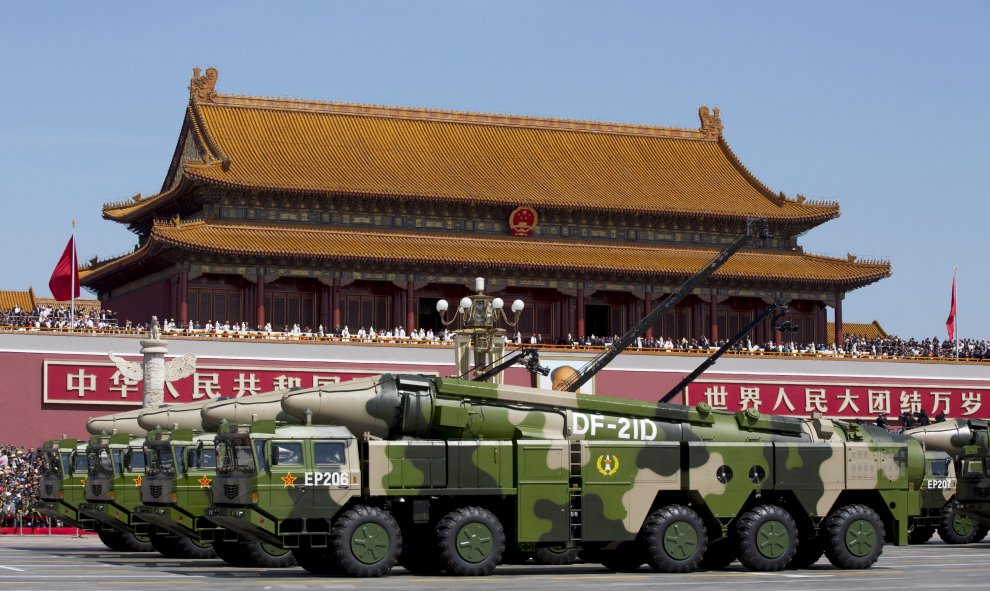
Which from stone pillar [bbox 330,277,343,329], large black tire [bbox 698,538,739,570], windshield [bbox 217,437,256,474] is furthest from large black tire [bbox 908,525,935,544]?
stone pillar [bbox 330,277,343,329]

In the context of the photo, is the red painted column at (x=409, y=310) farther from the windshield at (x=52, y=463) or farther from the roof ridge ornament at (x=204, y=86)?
the windshield at (x=52, y=463)

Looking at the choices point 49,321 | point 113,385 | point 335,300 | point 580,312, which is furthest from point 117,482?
point 580,312

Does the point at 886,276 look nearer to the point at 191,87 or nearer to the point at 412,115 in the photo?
the point at 412,115

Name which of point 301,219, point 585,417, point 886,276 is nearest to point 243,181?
point 301,219

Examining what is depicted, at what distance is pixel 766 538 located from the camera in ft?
107

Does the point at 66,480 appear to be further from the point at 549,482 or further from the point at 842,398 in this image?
the point at 842,398

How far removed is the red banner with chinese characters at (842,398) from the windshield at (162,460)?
123ft

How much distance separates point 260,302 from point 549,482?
1525 inches

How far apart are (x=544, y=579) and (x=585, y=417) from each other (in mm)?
3906

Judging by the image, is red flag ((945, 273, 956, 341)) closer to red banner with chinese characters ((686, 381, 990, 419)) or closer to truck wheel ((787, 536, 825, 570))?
red banner with chinese characters ((686, 381, 990, 419))

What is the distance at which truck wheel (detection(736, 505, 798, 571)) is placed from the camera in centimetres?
3231

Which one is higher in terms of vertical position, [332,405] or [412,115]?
→ [412,115]

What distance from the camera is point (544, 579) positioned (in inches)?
1169

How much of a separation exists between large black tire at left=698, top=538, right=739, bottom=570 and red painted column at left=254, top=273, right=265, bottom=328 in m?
37.2
